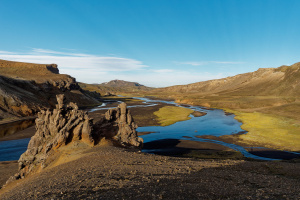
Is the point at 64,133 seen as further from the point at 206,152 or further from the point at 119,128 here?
the point at 206,152

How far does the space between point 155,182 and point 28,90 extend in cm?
13244

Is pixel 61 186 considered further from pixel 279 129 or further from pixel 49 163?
pixel 279 129

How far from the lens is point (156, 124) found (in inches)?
3022

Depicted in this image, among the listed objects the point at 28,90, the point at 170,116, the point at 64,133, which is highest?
the point at 28,90

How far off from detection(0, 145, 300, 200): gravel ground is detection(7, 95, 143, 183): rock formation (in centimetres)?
867

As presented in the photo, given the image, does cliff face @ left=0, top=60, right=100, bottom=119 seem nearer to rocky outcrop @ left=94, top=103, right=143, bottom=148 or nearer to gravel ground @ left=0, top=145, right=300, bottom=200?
rocky outcrop @ left=94, top=103, right=143, bottom=148

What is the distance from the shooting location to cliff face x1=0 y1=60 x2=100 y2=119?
3501 inches

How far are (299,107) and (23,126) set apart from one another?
465 feet

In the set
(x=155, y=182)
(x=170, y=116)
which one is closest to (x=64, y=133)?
(x=155, y=182)

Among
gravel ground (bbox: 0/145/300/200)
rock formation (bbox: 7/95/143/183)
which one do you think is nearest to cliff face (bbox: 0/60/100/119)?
rock formation (bbox: 7/95/143/183)

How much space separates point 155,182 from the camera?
15.8m

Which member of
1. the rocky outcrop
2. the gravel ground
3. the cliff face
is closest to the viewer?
the gravel ground

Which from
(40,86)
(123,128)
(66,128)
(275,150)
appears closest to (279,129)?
(275,150)

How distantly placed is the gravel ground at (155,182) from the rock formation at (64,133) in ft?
28.5
